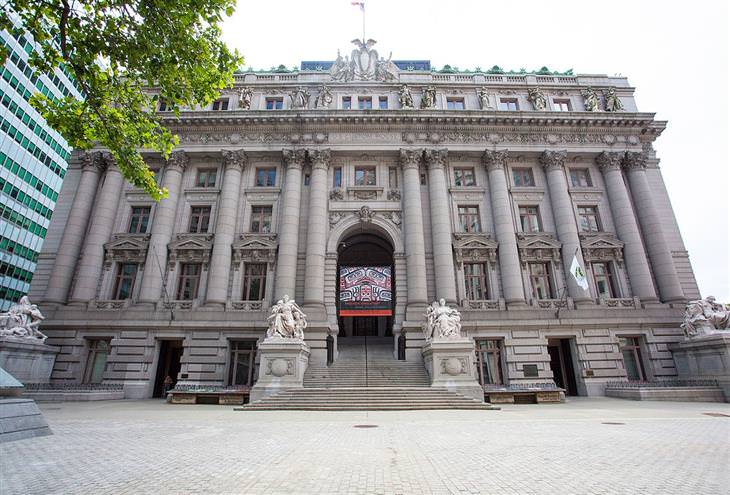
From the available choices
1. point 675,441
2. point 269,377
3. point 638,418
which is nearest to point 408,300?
point 269,377

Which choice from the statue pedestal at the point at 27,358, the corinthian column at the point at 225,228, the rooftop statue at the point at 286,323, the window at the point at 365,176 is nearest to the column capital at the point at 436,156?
the window at the point at 365,176

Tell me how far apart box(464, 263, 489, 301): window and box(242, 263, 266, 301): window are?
1481cm

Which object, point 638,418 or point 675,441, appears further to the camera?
point 638,418

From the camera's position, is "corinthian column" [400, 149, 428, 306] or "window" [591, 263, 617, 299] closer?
"corinthian column" [400, 149, 428, 306]

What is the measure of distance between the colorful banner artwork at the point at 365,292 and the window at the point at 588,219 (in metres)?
15.8

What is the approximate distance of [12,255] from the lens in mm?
48469

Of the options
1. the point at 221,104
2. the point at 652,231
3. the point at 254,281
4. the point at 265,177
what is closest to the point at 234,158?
the point at 265,177

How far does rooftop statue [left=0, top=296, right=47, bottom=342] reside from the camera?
19.8 metres

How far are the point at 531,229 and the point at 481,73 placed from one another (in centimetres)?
1525

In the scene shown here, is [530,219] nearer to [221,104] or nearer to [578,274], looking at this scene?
[578,274]

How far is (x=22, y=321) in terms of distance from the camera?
20.4 metres

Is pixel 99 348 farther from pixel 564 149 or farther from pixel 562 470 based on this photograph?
pixel 564 149

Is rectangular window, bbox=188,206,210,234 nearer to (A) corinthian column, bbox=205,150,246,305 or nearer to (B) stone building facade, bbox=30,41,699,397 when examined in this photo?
(B) stone building facade, bbox=30,41,699,397

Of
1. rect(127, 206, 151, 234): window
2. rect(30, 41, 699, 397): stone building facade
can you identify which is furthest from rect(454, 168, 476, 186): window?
rect(127, 206, 151, 234): window
